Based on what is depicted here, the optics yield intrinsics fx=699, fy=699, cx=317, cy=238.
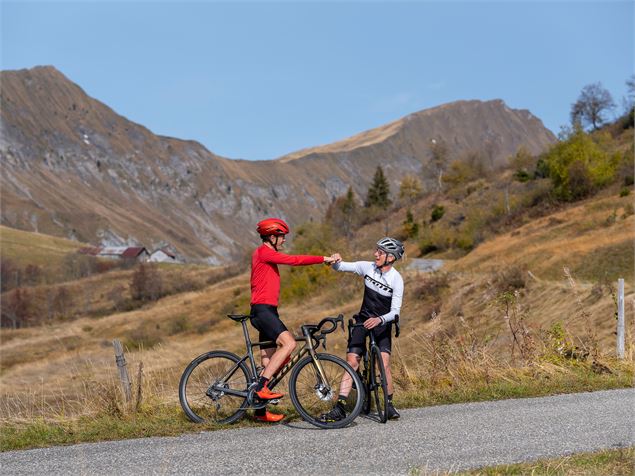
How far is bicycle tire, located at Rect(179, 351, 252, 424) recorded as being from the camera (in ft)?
27.9

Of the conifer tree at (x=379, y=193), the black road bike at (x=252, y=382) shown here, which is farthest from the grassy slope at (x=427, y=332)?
the conifer tree at (x=379, y=193)

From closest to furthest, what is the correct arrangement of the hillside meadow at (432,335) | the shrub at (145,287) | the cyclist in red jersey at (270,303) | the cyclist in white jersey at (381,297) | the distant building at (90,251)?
the cyclist in red jersey at (270,303) < the cyclist in white jersey at (381,297) < the hillside meadow at (432,335) < the shrub at (145,287) < the distant building at (90,251)

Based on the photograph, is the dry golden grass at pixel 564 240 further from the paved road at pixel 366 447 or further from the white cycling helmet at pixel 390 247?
the white cycling helmet at pixel 390 247

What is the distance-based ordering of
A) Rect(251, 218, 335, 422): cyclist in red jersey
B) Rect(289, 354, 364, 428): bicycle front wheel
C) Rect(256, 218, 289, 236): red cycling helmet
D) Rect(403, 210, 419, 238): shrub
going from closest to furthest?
Rect(289, 354, 364, 428): bicycle front wheel
Rect(251, 218, 335, 422): cyclist in red jersey
Rect(256, 218, 289, 236): red cycling helmet
Rect(403, 210, 419, 238): shrub

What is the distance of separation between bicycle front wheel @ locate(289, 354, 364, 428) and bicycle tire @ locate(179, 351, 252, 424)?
2.07ft

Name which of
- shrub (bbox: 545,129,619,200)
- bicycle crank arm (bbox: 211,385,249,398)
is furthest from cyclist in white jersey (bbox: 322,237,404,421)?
shrub (bbox: 545,129,619,200)

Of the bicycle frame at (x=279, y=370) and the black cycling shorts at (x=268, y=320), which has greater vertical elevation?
the black cycling shorts at (x=268, y=320)

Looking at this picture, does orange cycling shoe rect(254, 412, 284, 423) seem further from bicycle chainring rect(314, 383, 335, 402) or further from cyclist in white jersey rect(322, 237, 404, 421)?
cyclist in white jersey rect(322, 237, 404, 421)

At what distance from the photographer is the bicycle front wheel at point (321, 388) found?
8141 millimetres

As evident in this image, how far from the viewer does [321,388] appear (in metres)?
8.38

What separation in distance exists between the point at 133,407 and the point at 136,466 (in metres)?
2.32

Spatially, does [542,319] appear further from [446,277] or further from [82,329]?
[82,329]

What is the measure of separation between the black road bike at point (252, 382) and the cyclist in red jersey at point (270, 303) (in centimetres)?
13

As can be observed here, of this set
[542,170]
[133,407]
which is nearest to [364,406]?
[133,407]
